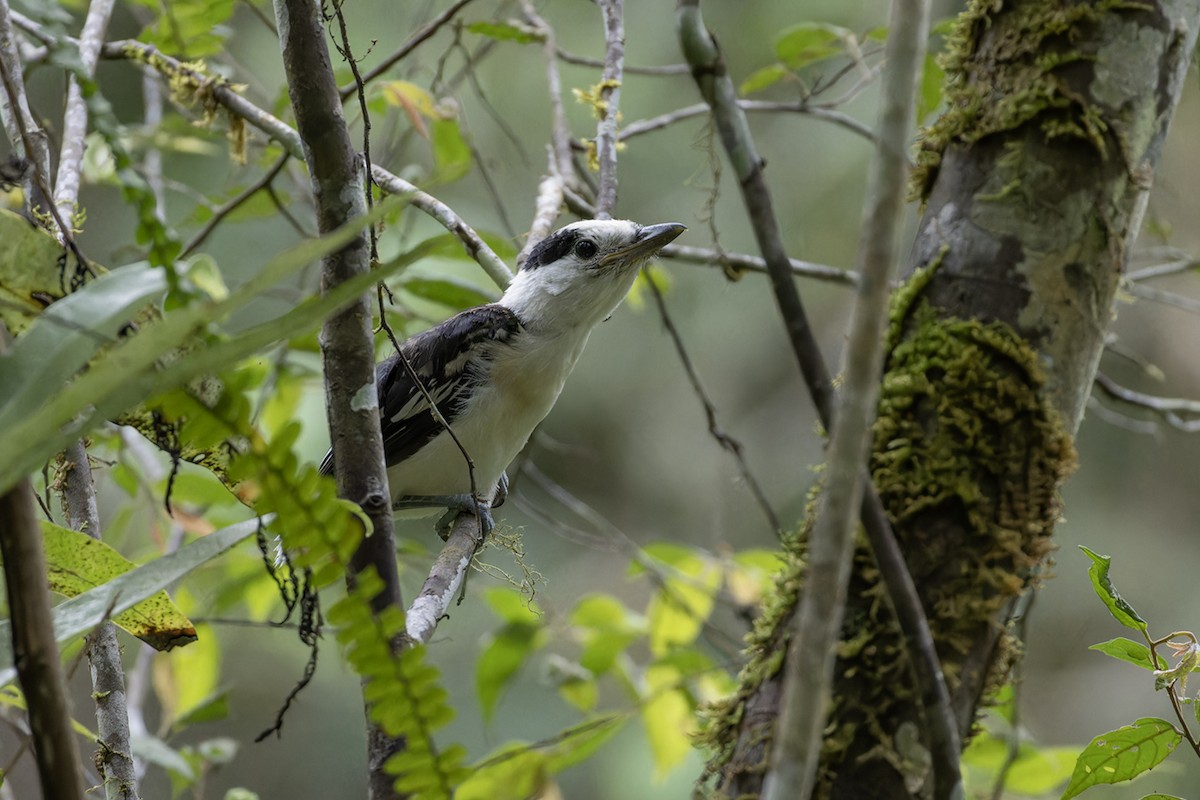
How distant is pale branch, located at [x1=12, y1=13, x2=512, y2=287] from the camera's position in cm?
274

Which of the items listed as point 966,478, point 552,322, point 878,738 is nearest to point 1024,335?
point 966,478

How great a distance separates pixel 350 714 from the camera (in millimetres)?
9000

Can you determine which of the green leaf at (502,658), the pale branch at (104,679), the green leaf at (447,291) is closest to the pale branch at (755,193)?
the pale branch at (104,679)

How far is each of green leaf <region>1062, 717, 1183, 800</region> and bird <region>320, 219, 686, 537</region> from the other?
196 centimetres

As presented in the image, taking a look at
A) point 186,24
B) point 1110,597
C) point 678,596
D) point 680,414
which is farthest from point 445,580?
point 680,414

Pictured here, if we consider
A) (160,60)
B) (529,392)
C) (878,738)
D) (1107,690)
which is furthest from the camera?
(1107,690)

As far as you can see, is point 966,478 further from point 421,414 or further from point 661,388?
point 661,388

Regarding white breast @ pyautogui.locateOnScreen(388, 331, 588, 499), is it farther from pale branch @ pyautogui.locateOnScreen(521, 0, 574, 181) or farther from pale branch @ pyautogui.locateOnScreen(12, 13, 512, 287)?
pale branch @ pyautogui.locateOnScreen(521, 0, 574, 181)

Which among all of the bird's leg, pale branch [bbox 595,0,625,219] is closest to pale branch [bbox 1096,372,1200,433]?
pale branch [bbox 595,0,625,219]

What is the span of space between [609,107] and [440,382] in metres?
0.99

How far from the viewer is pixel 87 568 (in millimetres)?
1454

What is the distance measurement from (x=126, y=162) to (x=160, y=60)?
2301 mm

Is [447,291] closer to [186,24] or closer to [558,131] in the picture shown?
[558,131]

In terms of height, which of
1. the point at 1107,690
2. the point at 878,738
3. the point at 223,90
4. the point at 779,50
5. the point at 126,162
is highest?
the point at 223,90
